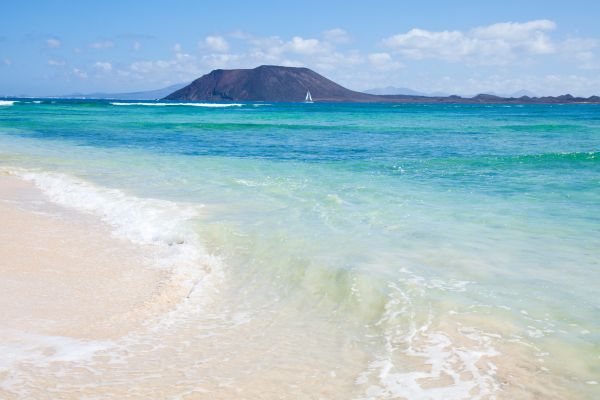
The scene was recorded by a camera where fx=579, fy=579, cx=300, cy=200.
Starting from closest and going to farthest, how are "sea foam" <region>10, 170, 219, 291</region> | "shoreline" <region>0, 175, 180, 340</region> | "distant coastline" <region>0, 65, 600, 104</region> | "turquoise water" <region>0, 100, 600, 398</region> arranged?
"turquoise water" <region>0, 100, 600, 398</region> → "shoreline" <region>0, 175, 180, 340</region> → "sea foam" <region>10, 170, 219, 291</region> → "distant coastline" <region>0, 65, 600, 104</region>

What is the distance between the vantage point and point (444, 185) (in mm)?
12641

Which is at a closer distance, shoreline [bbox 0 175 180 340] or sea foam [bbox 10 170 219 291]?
shoreline [bbox 0 175 180 340]

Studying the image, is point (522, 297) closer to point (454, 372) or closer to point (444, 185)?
point (454, 372)

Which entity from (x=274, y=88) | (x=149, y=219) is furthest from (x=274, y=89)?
(x=149, y=219)

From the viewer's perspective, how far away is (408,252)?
6.97 metres

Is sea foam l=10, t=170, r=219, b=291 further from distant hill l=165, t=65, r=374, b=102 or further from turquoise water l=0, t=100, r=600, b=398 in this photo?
distant hill l=165, t=65, r=374, b=102

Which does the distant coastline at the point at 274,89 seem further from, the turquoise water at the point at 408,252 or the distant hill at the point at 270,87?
the turquoise water at the point at 408,252

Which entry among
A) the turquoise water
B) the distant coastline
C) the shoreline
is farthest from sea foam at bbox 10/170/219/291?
Result: the distant coastline

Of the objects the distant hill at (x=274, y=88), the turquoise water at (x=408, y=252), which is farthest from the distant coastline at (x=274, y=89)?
the turquoise water at (x=408, y=252)

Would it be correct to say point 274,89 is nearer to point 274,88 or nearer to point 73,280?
point 274,88

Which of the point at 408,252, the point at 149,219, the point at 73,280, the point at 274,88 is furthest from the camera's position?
the point at 274,88

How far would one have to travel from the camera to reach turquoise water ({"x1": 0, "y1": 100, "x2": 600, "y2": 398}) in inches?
164

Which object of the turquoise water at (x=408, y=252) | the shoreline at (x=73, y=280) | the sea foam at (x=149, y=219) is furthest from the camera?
the sea foam at (x=149, y=219)

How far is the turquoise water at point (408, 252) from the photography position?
4.17 metres
